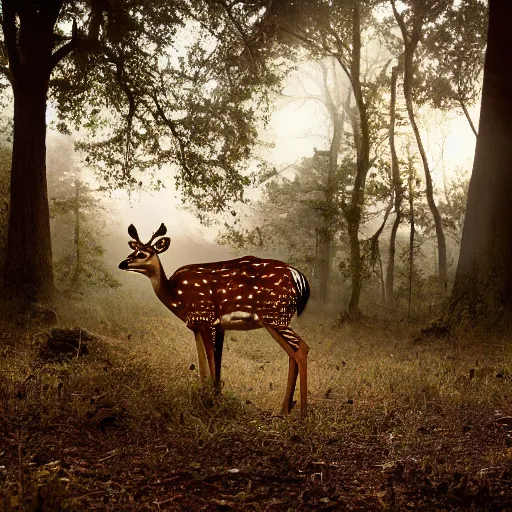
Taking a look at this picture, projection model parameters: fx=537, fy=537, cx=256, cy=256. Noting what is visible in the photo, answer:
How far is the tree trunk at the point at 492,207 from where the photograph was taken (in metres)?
10.8

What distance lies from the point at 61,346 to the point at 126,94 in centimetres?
920

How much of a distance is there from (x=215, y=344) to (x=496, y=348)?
5.65 metres

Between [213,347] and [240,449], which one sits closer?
[240,449]

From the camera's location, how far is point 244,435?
16.9 ft

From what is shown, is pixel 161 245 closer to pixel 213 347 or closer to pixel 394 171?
pixel 213 347

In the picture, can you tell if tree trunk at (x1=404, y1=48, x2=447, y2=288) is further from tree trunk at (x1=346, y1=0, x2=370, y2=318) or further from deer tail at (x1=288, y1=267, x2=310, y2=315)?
deer tail at (x1=288, y1=267, x2=310, y2=315)

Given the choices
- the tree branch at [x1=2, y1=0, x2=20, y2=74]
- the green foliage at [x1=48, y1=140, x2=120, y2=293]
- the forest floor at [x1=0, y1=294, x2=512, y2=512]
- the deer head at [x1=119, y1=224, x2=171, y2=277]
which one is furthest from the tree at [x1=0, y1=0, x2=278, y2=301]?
the deer head at [x1=119, y1=224, x2=171, y2=277]

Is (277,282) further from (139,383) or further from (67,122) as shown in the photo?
(67,122)

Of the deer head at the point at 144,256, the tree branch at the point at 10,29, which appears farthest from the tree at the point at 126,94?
the deer head at the point at 144,256

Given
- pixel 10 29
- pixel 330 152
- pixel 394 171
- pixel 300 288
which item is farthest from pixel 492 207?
pixel 330 152

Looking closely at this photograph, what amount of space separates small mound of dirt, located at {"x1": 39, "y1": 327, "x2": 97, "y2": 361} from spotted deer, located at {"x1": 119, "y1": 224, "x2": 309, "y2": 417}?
2244 mm

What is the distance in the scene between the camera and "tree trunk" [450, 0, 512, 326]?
10.8 m

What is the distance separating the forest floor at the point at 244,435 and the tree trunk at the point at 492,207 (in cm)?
217

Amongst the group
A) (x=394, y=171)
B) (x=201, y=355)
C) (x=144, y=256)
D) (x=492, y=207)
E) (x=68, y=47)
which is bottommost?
(x=201, y=355)
